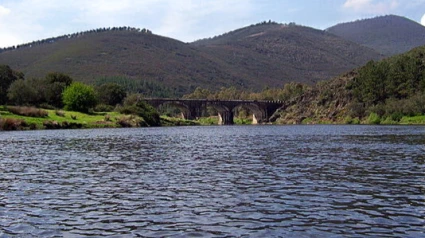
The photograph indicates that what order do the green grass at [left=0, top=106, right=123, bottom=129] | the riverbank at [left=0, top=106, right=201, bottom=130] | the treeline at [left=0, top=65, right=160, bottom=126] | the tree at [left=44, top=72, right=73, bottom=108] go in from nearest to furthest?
the riverbank at [left=0, top=106, right=201, bottom=130], the green grass at [left=0, top=106, right=123, bottom=129], the treeline at [left=0, top=65, right=160, bottom=126], the tree at [left=44, top=72, right=73, bottom=108]

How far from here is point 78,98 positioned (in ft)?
486

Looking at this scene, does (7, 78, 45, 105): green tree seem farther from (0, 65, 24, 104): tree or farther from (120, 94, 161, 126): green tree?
(120, 94, 161, 126): green tree

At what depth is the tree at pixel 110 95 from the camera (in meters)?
187

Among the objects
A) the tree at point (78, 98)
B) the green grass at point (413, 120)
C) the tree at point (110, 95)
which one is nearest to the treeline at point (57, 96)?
the tree at point (78, 98)

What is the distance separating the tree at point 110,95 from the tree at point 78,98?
33.0 meters

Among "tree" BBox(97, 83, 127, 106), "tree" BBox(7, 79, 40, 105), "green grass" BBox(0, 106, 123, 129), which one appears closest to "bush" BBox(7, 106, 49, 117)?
"green grass" BBox(0, 106, 123, 129)

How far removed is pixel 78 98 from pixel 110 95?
128 feet

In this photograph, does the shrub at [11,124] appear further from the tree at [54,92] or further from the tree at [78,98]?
Answer: the tree at [54,92]

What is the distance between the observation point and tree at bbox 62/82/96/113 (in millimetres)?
147875

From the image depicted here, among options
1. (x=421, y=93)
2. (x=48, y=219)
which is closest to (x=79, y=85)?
(x=421, y=93)

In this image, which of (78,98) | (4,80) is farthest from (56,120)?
(4,80)

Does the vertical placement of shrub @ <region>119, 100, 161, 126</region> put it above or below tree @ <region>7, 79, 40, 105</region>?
below

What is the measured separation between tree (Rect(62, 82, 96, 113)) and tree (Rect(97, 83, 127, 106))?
108 feet

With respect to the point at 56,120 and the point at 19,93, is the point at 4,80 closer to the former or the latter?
the point at 19,93
